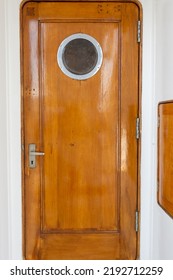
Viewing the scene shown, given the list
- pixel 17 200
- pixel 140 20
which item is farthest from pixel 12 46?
pixel 17 200

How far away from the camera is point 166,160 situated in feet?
4.83

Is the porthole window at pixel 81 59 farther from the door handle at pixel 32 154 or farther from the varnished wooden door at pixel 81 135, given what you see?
the door handle at pixel 32 154

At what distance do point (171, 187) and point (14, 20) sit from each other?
58.0 inches

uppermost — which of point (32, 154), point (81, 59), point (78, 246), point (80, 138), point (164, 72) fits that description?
point (81, 59)

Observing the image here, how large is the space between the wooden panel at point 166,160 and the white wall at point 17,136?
1.49 feet

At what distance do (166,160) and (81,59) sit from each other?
0.95 m

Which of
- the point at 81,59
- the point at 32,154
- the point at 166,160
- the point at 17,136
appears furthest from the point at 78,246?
the point at 81,59

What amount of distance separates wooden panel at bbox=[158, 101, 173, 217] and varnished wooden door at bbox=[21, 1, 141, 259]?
1.73 ft

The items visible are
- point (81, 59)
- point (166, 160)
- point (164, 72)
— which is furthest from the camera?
point (81, 59)

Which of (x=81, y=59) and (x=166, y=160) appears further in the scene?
(x=81, y=59)

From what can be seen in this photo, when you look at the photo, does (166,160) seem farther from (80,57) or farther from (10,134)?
(10,134)

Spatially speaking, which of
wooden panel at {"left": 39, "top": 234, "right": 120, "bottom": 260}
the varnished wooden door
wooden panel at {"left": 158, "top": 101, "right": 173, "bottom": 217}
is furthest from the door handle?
wooden panel at {"left": 158, "top": 101, "right": 173, "bottom": 217}

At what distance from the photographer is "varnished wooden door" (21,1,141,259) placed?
2035 millimetres

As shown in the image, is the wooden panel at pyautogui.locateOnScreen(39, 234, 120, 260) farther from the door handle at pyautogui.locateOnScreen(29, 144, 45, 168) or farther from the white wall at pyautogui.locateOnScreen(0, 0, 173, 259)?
the door handle at pyautogui.locateOnScreen(29, 144, 45, 168)
